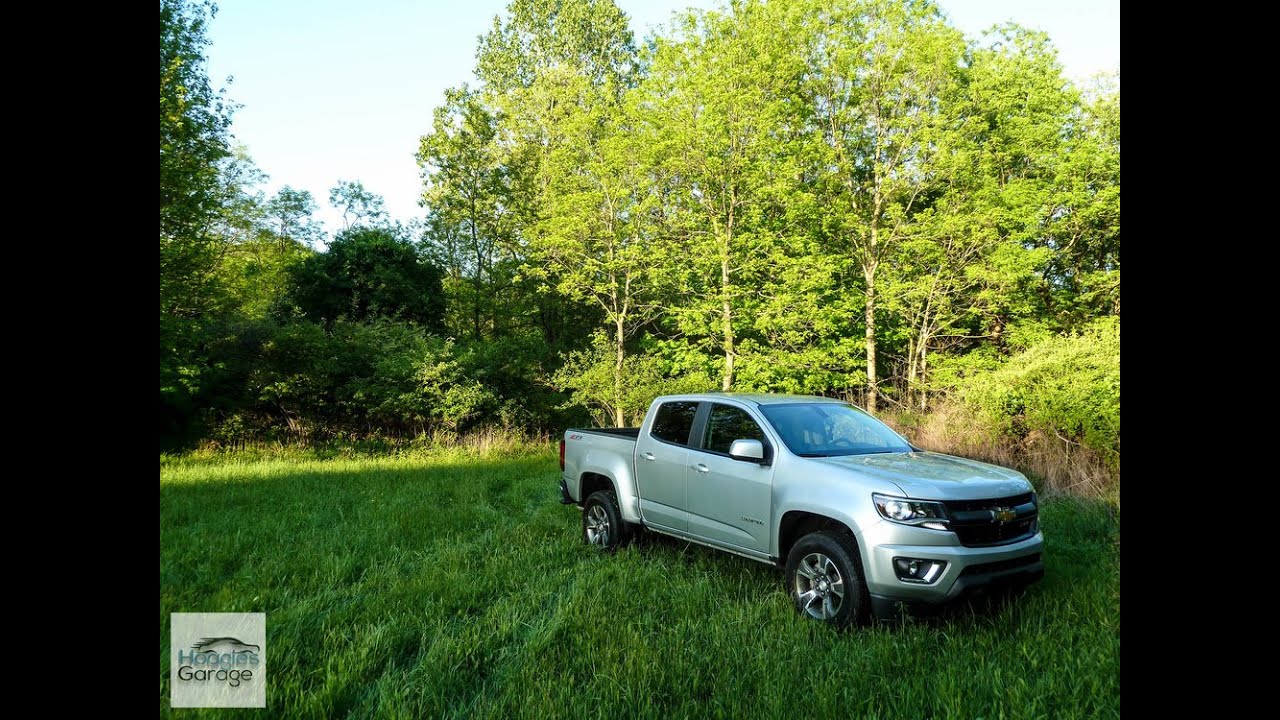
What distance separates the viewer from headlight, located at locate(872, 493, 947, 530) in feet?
14.2

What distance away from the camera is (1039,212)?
1952 cm

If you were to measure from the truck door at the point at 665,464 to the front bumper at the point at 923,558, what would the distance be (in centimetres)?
202

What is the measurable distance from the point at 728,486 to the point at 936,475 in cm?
174

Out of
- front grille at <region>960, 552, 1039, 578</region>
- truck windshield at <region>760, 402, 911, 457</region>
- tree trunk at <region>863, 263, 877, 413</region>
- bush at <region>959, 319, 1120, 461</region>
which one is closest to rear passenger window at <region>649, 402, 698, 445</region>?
truck windshield at <region>760, 402, 911, 457</region>

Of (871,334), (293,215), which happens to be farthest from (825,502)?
(293,215)

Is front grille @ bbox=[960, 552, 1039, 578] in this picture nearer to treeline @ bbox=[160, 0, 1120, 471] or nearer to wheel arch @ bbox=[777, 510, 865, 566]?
wheel arch @ bbox=[777, 510, 865, 566]

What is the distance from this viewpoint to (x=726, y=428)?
19.5 ft

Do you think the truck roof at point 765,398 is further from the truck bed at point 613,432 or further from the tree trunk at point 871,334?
the tree trunk at point 871,334

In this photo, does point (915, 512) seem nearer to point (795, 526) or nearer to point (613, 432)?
point (795, 526)

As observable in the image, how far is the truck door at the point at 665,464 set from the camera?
6094 millimetres

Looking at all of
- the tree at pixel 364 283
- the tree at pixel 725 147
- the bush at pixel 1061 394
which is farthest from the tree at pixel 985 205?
the tree at pixel 364 283
